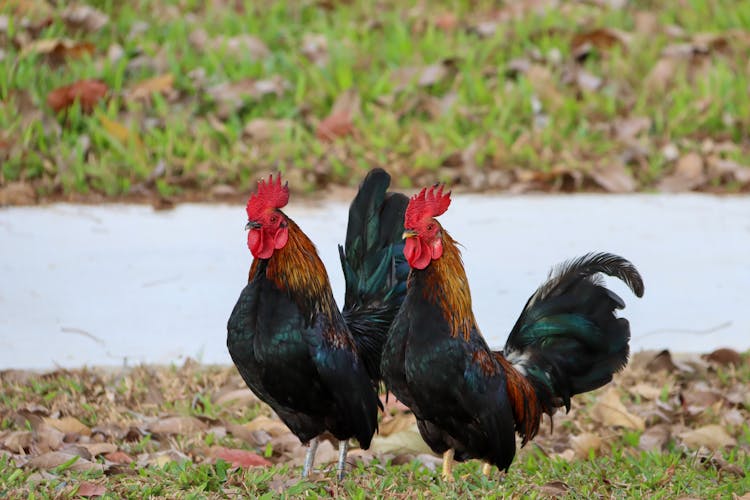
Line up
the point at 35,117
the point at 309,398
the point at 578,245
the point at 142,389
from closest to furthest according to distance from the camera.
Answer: the point at 309,398
the point at 142,389
the point at 578,245
the point at 35,117

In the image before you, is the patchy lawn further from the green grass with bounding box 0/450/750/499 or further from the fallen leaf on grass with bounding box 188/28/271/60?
the fallen leaf on grass with bounding box 188/28/271/60

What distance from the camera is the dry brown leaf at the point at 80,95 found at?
25.7ft

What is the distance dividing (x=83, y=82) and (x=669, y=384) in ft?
14.0

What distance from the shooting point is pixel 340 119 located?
26.0 feet

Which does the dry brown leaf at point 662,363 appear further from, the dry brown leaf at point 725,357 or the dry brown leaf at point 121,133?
the dry brown leaf at point 121,133

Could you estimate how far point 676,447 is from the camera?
5246 millimetres

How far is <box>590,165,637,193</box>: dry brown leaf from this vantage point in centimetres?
758

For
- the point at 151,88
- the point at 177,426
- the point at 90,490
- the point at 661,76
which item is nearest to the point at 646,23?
the point at 661,76

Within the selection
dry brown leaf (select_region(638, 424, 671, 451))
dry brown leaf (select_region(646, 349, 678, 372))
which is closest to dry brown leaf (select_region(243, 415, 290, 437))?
dry brown leaf (select_region(638, 424, 671, 451))

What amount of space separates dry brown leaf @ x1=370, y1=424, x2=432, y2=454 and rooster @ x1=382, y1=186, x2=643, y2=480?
64 centimetres

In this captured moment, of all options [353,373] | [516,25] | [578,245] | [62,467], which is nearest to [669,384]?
[578,245]

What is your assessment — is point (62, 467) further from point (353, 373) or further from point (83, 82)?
point (83, 82)

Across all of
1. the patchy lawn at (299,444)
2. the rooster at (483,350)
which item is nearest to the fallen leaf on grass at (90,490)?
the patchy lawn at (299,444)

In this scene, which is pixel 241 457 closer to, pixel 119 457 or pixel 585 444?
pixel 119 457
